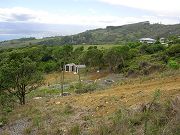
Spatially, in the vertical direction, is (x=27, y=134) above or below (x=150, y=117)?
below

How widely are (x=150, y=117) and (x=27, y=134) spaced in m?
5.65

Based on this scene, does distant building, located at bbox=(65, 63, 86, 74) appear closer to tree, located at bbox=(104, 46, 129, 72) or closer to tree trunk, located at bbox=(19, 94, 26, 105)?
tree, located at bbox=(104, 46, 129, 72)

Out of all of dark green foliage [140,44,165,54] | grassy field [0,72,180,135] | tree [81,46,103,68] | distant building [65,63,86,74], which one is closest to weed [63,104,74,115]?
grassy field [0,72,180,135]

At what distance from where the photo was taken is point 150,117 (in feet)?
32.9

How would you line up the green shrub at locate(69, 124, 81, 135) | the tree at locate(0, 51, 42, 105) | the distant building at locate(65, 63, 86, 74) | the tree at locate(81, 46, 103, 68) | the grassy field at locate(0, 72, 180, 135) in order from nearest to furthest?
the green shrub at locate(69, 124, 81, 135) → the grassy field at locate(0, 72, 180, 135) → the tree at locate(0, 51, 42, 105) → the tree at locate(81, 46, 103, 68) → the distant building at locate(65, 63, 86, 74)

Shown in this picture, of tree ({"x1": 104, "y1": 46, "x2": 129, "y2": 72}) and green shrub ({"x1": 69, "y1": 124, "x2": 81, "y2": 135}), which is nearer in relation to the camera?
green shrub ({"x1": 69, "y1": 124, "x2": 81, "y2": 135})

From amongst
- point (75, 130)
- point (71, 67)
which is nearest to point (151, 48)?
point (71, 67)

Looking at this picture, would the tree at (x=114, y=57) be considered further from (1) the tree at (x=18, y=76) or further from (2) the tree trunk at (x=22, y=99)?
(2) the tree trunk at (x=22, y=99)

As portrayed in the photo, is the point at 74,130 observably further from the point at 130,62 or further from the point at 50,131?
the point at 130,62

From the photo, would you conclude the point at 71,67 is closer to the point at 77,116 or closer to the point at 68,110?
the point at 68,110

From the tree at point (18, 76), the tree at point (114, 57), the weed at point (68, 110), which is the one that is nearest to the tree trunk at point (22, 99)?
the tree at point (18, 76)

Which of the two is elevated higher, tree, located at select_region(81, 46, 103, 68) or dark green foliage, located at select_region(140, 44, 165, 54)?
dark green foliage, located at select_region(140, 44, 165, 54)

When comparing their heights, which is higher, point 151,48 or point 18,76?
point 18,76

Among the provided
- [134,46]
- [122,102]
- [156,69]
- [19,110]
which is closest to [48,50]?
[134,46]
